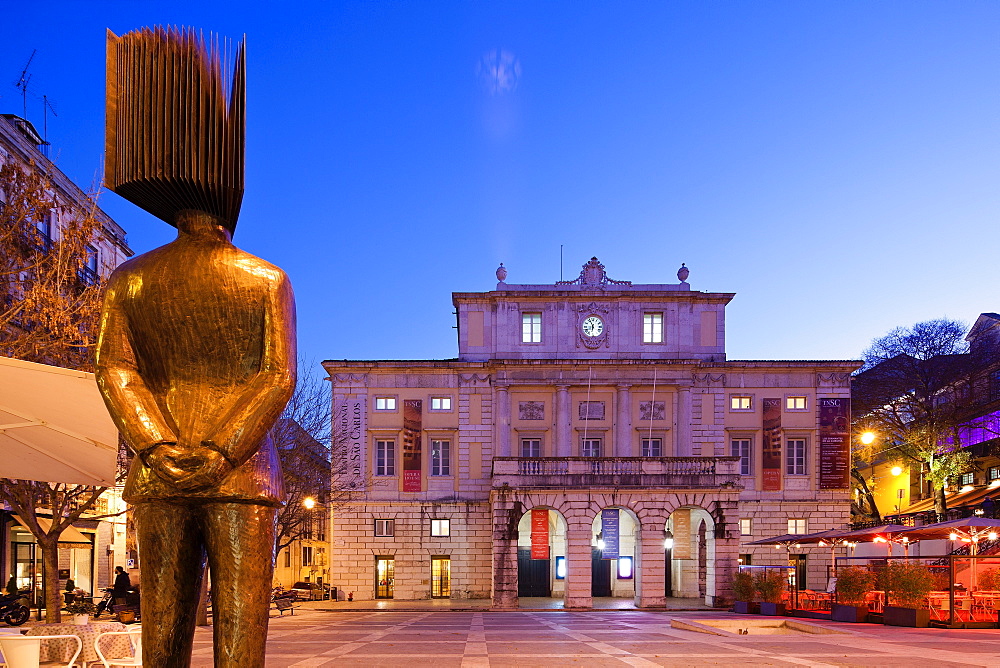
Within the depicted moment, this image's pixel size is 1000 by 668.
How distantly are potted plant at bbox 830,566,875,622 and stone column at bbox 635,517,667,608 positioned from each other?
35.1ft

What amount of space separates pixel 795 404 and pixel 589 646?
1328 inches

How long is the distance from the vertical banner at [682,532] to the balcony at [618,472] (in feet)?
28.6

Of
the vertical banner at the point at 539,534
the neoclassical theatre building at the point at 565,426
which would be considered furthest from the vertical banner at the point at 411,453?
the vertical banner at the point at 539,534

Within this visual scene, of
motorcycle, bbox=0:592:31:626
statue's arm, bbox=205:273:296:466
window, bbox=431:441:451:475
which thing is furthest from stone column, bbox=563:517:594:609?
statue's arm, bbox=205:273:296:466

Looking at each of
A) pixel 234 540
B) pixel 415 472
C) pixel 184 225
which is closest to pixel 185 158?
pixel 184 225

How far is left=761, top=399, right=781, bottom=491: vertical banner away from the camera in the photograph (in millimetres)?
48656

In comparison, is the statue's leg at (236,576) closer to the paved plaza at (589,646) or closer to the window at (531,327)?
the paved plaza at (589,646)

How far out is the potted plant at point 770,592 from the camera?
32.4m

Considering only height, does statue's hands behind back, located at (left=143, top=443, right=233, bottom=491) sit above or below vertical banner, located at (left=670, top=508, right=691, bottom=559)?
above

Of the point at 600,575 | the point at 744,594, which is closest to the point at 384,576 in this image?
the point at 600,575

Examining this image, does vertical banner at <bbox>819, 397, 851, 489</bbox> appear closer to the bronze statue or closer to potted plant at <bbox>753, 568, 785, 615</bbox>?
potted plant at <bbox>753, 568, 785, 615</bbox>

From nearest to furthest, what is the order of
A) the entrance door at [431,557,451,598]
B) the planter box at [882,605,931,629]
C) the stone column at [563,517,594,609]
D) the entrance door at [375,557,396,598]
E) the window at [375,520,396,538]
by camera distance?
1. the planter box at [882,605,931,629]
2. the stone column at [563,517,594,609]
3. the entrance door at [375,557,396,598]
4. the entrance door at [431,557,451,598]
5. the window at [375,520,396,538]

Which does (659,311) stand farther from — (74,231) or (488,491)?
(74,231)

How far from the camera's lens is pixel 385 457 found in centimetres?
4884
